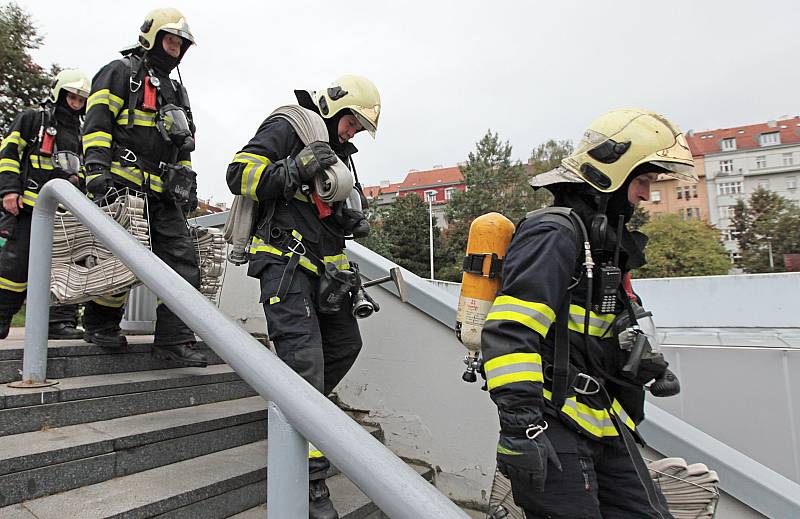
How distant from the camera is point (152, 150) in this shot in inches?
134

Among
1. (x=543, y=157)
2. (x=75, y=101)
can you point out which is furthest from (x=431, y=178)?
(x=75, y=101)

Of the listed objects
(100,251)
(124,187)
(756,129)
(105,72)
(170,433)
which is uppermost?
(756,129)

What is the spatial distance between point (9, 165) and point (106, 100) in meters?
1.28

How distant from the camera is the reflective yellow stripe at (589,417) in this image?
184 cm

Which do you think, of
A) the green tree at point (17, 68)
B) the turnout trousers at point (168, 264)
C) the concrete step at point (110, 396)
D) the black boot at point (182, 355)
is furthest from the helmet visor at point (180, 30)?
the green tree at point (17, 68)

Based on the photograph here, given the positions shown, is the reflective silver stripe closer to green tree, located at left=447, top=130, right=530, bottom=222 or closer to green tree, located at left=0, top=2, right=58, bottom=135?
green tree, located at left=0, top=2, right=58, bottom=135

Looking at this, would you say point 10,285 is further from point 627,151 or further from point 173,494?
point 627,151

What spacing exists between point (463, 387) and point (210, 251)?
204 cm

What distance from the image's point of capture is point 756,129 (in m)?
76.8

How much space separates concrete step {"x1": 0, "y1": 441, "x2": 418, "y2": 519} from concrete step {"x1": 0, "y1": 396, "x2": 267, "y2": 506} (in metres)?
0.04

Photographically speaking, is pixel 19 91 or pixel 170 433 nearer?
pixel 170 433

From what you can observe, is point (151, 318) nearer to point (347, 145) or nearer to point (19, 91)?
point (347, 145)

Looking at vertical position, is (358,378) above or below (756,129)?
below

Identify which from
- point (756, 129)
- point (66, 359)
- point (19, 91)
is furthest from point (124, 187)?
point (756, 129)
